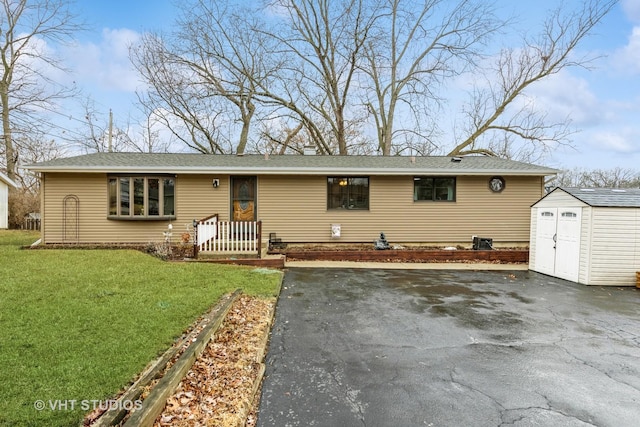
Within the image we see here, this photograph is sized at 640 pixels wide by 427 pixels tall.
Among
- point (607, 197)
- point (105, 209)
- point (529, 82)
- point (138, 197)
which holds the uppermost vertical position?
point (529, 82)

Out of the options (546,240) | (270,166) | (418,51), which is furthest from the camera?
(418,51)

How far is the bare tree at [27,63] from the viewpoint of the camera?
16422 millimetres

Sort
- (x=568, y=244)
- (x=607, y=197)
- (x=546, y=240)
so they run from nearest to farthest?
(x=607, y=197)
(x=568, y=244)
(x=546, y=240)

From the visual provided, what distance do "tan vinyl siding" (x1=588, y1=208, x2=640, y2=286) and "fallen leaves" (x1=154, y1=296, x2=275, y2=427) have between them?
24.5ft

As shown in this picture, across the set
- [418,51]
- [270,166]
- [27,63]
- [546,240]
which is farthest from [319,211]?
[27,63]

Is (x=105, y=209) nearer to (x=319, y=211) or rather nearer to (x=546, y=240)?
(x=319, y=211)

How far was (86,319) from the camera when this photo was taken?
399cm

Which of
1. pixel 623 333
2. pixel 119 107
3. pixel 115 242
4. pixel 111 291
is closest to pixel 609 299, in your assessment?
pixel 623 333

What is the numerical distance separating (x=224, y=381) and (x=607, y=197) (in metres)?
9.12

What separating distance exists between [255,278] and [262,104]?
15852 millimetres

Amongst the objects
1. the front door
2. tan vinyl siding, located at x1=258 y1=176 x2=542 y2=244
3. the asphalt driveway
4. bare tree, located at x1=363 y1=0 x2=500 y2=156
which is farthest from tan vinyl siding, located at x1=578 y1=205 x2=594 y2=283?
bare tree, located at x1=363 y1=0 x2=500 y2=156

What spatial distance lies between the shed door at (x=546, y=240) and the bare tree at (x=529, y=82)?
13.4 metres

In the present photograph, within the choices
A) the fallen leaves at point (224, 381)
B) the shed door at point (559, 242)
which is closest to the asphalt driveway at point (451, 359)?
the fallen leaves at point (224, 381)

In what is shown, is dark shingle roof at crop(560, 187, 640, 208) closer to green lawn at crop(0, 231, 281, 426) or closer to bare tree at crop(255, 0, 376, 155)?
green lawn at crop(0, 231, 281, 426)
